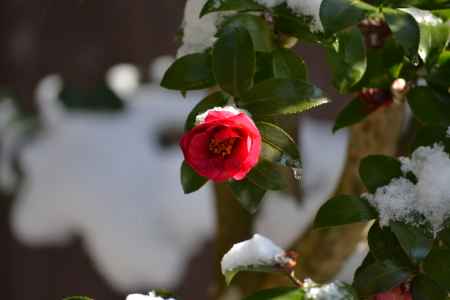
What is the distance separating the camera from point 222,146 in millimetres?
822

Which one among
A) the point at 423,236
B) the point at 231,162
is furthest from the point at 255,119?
the point at 423,236

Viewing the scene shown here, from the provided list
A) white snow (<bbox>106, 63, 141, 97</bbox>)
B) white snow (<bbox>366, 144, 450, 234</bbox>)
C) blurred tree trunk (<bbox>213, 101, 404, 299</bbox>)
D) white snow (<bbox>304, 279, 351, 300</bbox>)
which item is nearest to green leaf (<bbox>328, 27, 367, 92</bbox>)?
white snow (<bbox>366, 144, 450, 234</bbox>)

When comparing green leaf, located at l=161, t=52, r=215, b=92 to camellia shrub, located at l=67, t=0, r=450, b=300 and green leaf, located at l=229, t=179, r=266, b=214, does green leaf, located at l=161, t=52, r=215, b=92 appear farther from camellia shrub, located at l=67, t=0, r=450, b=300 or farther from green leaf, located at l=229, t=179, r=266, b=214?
green leaf, located at l=229, t=179, r=266, b=214

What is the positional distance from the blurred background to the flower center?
68.8 inches

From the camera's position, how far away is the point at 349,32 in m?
0.89

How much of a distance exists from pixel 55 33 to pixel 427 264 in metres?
2.27

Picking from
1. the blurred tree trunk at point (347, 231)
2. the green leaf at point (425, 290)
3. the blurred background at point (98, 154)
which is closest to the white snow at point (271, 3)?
the green leaf at point (425, 290)

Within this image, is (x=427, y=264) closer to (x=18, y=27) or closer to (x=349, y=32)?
(x=349, y=32)

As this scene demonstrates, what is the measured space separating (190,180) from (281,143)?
0.11 meters

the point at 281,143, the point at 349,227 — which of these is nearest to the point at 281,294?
the point at 281,143

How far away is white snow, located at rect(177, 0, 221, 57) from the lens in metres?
0.95

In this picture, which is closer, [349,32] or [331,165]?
[349,32]

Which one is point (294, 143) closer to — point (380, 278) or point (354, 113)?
point (380, 278)

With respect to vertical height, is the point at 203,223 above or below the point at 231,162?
below
